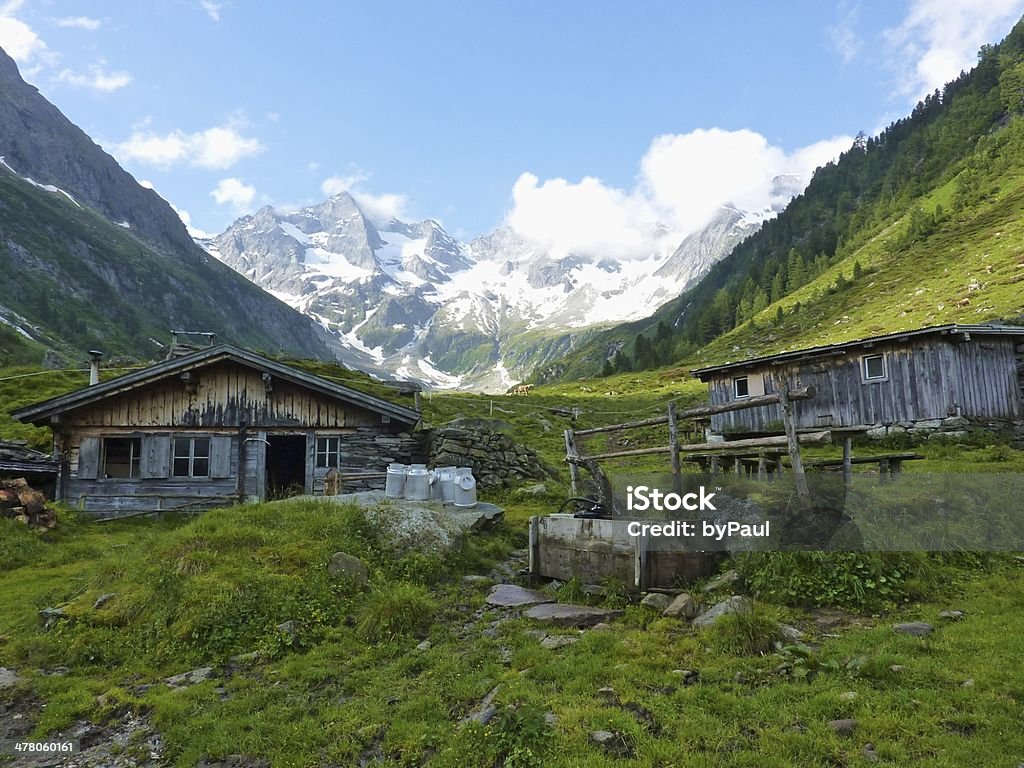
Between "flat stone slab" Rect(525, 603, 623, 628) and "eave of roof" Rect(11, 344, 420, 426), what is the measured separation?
1306cm

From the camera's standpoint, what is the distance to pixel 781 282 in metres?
102

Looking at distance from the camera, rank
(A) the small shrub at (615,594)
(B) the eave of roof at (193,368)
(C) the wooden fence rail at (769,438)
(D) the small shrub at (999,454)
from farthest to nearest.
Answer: (B) the eave of roof at (193,368), (D) the small shrub at (999,454), (A) the small shrub at (615,594), (C) the wooden fence rail at (769,438)

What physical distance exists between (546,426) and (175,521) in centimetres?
2413

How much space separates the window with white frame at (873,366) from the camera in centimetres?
2716

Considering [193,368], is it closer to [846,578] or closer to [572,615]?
[572,615]

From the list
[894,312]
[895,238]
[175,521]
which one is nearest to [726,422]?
[175,521]

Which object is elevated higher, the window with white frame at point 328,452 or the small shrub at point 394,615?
the window with white frame at point 328,452

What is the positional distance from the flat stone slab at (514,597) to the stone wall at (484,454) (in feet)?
33.0

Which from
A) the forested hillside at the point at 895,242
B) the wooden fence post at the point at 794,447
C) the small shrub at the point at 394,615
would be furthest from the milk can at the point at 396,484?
the forested hillside at the point at 895,242

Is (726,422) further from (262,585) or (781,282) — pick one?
(781,282)

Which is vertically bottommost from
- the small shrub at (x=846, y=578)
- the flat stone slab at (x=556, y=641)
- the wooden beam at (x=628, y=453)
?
the flat stone slab at (x=556, y=641)

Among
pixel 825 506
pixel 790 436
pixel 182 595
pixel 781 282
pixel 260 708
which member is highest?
pixel 781 282

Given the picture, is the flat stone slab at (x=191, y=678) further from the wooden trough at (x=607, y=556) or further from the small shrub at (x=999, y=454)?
the small shrub at (x=999, y=454)

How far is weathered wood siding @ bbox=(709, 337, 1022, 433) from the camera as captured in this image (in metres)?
25.3
